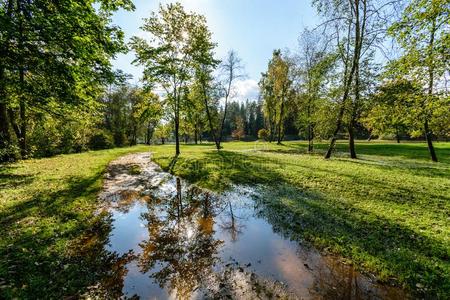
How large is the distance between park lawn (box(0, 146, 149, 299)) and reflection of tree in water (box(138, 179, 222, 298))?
1050 millimetres

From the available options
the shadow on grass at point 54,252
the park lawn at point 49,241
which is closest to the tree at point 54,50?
the park lawn at point 49,241

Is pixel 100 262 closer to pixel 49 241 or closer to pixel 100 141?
pixel 49 241

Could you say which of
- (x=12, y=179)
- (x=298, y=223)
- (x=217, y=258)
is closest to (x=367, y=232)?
(x=298, y=223)

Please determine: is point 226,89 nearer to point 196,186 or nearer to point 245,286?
point 196,186

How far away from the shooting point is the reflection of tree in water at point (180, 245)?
15.8ft

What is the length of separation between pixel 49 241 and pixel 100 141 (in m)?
35.5

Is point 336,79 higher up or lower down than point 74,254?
higher up

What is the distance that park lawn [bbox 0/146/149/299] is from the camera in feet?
14.2

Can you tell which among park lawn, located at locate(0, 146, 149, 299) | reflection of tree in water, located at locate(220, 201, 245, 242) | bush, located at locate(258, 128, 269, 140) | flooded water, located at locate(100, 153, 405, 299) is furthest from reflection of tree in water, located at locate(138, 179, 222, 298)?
bush, located at locate(258, 128, 269, 140)

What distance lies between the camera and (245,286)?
4.58 m

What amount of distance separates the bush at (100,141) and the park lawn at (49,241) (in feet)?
91.4

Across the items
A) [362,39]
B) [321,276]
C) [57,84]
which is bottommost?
[321,276]

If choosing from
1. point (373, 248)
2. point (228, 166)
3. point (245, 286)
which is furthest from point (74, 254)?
→ point (228, 166)

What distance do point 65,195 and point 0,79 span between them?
15.1 ft
